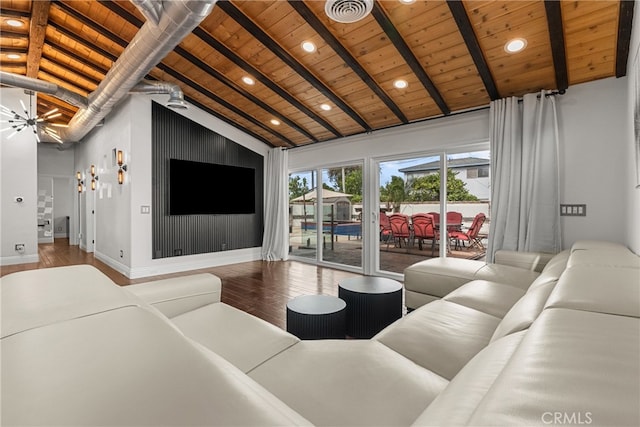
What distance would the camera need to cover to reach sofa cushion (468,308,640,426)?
46 cm

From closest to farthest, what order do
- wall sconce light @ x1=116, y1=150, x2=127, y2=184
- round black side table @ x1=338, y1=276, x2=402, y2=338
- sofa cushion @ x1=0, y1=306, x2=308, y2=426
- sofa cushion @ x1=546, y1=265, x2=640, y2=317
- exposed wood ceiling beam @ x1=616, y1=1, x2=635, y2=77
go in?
1. sofa cushion @ x1=0, y1=306, x2=308, y2=426
2. sofa cushion @ x1=546, y1=265, x2=640, y2=317
3. exposed wood ceiling beam @ x1=616, y1=1, x2=635, y2=77
4. round black side table @ x1=338, y1=276, x2=402, y2=338
5. wall sconce light @ x1=116, y1=150, x2=127, y2=184

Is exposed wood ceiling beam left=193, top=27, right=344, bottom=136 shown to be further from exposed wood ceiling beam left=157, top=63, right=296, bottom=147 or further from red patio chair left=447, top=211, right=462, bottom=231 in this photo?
red patio chair left=447, top=211, right=462, bottom=231

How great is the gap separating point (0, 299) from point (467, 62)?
12.8 feet

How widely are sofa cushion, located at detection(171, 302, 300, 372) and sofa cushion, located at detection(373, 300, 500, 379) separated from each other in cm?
54

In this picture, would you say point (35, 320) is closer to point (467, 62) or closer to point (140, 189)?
point (467, 62)

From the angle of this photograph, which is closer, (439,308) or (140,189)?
(439,308)

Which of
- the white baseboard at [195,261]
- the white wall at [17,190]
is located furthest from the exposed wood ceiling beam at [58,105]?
the white baseboard at [195,261]

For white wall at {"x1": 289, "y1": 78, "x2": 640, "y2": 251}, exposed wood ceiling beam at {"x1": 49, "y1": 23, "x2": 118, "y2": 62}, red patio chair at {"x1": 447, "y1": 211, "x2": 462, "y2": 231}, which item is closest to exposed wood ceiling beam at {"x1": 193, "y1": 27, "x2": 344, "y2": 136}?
exposed wood ceiling beam at {"x1": 49, "y1": 23, "x2": 118, "y2": 62}

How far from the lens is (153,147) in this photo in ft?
16.3

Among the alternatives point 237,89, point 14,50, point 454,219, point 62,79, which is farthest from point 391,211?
point 62,79

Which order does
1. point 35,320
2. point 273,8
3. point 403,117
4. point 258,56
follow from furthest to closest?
point 403,117 → point 258,56 → point 273,8 → point 35,320

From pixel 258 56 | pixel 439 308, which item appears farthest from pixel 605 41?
pixel 258 56

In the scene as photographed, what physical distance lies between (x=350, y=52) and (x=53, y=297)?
134 inches

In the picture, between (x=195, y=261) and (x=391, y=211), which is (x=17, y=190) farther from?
(x=391, y=211)
